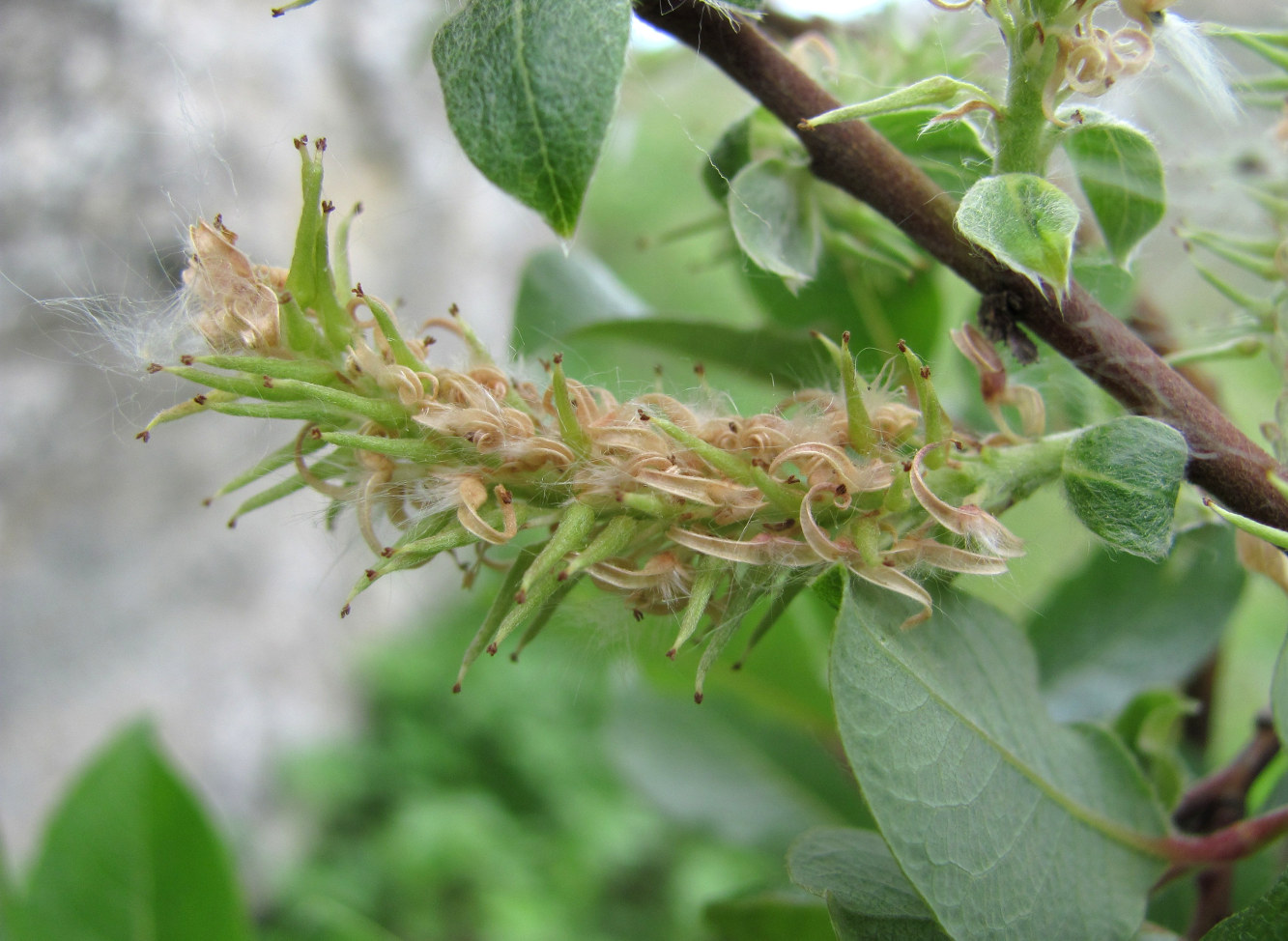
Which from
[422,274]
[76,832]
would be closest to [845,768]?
[76,832]

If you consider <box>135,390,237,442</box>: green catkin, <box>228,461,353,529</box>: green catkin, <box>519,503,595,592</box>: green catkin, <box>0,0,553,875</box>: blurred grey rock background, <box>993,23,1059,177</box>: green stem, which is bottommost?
<box>0,0,553,875</box>: blurred grey rock background

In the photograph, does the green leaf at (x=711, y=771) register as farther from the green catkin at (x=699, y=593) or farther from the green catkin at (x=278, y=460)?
the green catkin at (x=278, y=460)

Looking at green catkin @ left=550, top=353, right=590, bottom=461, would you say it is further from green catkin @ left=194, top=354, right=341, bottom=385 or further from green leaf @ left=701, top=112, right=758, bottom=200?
green leaf @ left=701, top=112, right=758, bottom=200

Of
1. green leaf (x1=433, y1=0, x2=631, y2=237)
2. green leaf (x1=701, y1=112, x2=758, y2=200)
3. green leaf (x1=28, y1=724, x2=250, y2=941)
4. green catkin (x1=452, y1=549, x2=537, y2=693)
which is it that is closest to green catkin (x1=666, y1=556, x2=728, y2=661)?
green catkin (x1=452, y1=549, x2=537, y2=693)

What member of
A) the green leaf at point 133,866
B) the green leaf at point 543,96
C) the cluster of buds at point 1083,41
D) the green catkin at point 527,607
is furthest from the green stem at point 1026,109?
the green leaf at point 133,866

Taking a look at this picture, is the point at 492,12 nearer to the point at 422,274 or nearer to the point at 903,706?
the point at 903,706

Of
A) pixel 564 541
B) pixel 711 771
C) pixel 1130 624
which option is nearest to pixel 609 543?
pixel 564 541
